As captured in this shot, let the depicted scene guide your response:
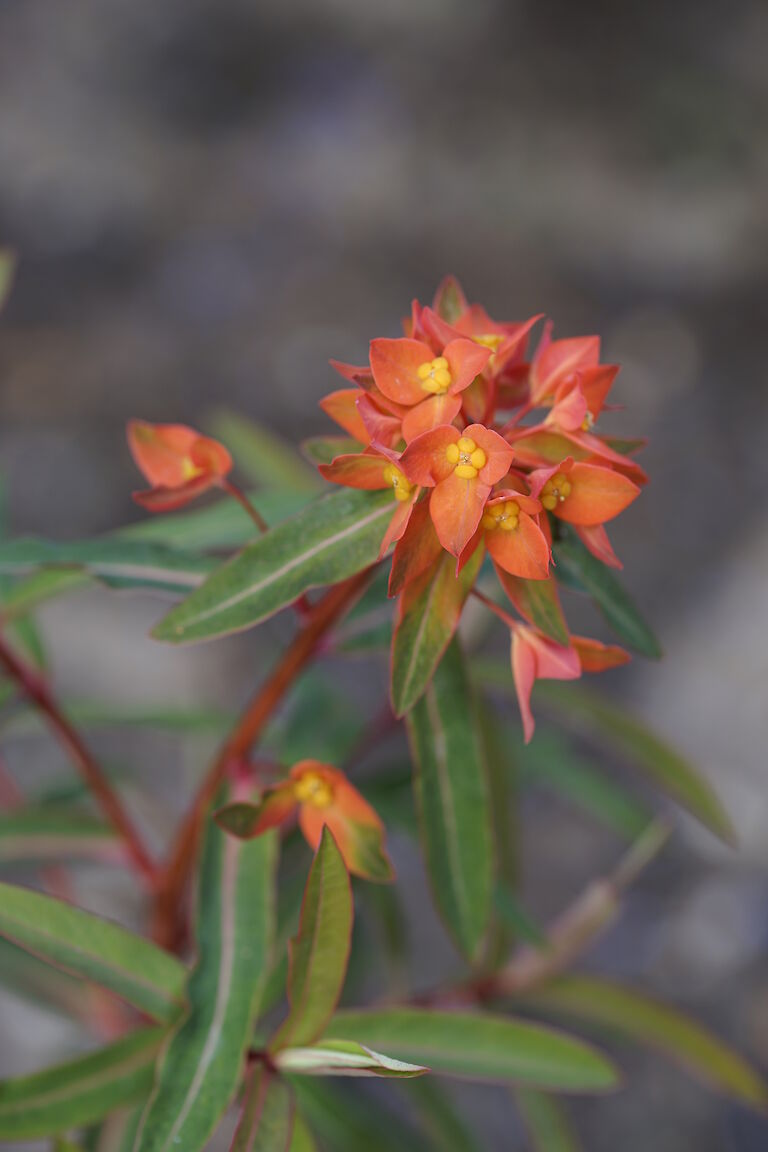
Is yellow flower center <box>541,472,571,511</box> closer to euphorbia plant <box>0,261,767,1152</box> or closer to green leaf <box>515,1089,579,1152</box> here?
euphorbia plant <box>0,261,767,1152</box>

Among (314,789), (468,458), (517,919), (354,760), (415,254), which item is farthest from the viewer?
(415,254)

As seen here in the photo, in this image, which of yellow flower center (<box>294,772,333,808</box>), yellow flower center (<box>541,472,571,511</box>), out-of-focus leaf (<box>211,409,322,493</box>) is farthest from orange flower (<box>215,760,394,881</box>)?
out-of-focus leaf (<box>211,409,322,493</box>)

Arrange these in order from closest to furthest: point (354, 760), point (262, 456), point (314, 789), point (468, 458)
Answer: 1. point (468, 458)
2. point (314, 789)
3. point (354, 760)
4. point (262, 456)

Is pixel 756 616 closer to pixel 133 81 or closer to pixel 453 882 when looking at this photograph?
pixel 453 882

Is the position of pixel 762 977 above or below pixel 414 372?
below

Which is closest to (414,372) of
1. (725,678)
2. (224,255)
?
(725,678)

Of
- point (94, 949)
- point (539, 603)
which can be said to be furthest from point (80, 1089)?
point (539, 603)

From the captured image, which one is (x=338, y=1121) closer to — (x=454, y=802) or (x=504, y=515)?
(x=454, y=802)
